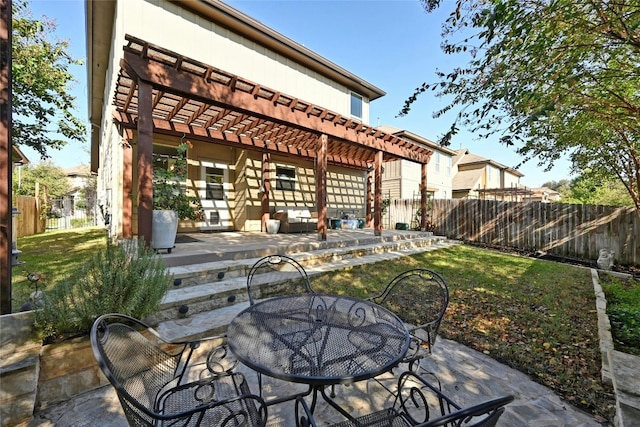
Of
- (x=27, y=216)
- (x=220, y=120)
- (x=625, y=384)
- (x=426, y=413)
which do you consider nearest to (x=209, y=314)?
(x=426, y=413)

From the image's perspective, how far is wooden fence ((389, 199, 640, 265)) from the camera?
811cm

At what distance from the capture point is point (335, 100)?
36.2 ft

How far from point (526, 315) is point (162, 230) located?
5.83 m

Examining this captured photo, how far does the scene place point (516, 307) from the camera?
14.0 feet

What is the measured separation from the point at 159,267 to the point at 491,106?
4395 mm

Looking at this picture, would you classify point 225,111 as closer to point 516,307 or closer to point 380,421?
point 380,421

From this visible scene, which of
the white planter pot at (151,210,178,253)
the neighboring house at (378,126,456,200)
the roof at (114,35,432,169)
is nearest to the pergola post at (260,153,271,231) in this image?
the roof at (114,35,432,169)

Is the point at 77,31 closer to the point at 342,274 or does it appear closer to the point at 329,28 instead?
the point at 329,28

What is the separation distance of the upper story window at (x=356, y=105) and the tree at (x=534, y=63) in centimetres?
794

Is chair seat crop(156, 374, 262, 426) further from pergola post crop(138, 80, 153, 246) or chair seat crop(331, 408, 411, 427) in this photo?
pergola post crop(138, 80, 153, 246)

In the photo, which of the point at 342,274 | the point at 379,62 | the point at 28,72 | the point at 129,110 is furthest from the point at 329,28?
the point at 28,72

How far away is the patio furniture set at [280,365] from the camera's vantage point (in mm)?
1373

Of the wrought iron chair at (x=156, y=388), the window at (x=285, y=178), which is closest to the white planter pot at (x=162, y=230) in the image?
the wrought iron chair at (x=156, y=388)

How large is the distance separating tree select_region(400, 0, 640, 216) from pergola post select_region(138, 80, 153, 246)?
3.97 metres
